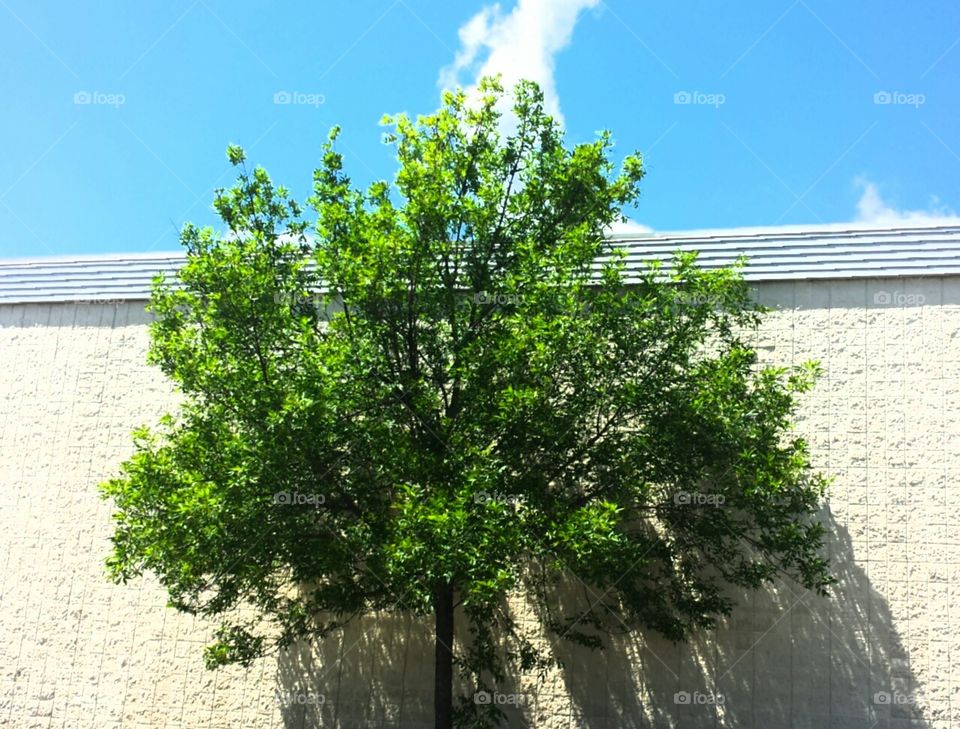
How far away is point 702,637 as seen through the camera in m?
11.5

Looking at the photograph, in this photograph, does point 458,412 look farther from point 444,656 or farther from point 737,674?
point 737,674

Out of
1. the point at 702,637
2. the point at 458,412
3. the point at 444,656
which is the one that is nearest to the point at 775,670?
the point at 702,637

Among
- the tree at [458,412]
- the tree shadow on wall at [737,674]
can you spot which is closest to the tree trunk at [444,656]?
the tree at [458,412]

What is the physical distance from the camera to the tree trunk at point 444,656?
10.7 metres

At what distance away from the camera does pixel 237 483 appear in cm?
958

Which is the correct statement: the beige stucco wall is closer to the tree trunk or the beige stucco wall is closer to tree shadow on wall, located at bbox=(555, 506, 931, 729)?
tree shadow on wall, located at bbox=(555, 506, 931, 729)

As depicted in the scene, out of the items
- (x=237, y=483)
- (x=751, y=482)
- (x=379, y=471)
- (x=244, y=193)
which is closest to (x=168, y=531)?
(x=237, y=483)

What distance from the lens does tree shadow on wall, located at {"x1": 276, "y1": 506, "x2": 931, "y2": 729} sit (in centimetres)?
1092

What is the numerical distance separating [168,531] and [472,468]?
11.0 feet

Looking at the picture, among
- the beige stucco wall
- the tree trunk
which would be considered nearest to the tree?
the tree trunk

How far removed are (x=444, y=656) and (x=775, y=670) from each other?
3.98 m

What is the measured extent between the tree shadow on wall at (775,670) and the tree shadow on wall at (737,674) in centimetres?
1

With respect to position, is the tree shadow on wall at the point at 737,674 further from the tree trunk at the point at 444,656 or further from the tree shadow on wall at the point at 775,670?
the tree trunk at the point at 444,656

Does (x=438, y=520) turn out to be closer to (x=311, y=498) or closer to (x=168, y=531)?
(x=311, y=498)
